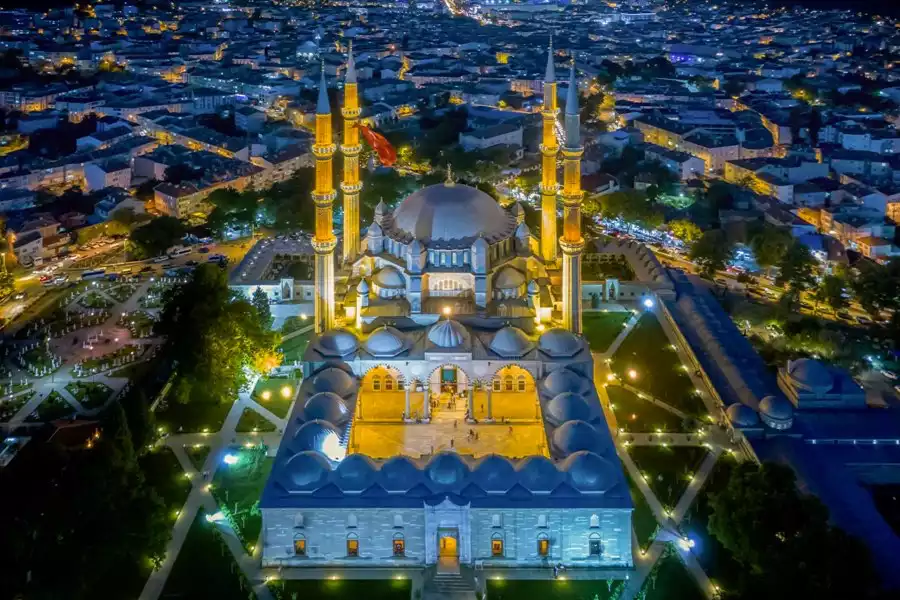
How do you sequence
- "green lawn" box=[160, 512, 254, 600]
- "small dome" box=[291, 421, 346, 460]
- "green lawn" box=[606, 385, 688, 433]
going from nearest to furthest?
1. "green lawn" box=[160, 512, 254, 600]
2. "small dome" box=[291, 421, 346, 460]
3. "green lawn" box=[606, 385, 688, 433]

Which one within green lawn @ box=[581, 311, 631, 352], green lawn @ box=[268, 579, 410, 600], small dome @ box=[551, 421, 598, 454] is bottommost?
green lawn @ box=[268, 579, 410, 600]

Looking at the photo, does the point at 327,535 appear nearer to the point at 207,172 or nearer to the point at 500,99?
the point at 207,172

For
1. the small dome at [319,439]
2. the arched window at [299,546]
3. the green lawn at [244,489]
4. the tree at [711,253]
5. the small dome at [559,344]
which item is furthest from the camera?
the tree at [711,253]

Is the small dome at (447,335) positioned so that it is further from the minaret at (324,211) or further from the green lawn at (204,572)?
the green lawn at (204,572)

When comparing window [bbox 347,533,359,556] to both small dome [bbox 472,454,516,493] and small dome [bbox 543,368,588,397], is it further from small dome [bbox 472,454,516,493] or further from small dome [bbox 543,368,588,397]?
small dome [bbox 543,368,588,397]

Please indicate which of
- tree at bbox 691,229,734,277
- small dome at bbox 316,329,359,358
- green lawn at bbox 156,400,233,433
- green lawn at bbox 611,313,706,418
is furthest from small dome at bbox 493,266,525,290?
tree at bbox 691,229,734,277

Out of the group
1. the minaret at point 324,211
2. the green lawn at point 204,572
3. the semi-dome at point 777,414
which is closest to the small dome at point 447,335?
the minaret at point 324,211
